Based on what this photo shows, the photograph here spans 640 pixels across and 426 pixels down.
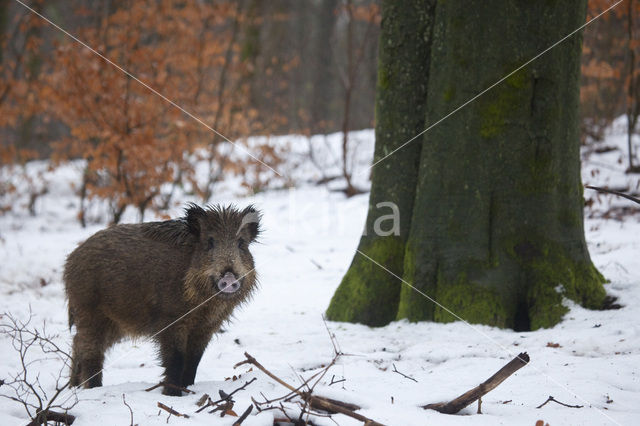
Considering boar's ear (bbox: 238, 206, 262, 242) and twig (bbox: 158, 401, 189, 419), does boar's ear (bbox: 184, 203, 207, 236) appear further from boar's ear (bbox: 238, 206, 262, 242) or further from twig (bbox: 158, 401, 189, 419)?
twig (bbox: 158, 401, 189, 419)

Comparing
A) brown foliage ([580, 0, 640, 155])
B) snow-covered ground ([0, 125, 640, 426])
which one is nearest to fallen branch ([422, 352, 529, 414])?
snow-covered ground ([0, 125, 640, 426])

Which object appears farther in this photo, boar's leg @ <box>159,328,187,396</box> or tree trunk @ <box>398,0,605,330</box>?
tree trunk @ <box>398,0,605,330</box>

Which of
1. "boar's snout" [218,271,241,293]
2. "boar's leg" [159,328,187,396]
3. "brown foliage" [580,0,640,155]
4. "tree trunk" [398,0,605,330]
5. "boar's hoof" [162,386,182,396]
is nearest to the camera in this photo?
"boar's hoof" [162,386,182,396]

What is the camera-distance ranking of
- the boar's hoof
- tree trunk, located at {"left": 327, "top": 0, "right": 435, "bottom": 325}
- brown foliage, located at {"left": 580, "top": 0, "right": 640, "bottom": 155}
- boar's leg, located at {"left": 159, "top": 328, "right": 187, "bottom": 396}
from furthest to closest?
brown foliage, located at {"left": 580, "top": 0, "right": 640, "bottom": 155}
tree trunk, located at {"left": 327, "top": 0, "right": 435, "bottom": 325}
boar's leg, located at {"left": 159, "top": 328, "right": 187, "bottom": 396}
the boar's hoof

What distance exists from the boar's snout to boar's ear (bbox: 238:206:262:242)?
1.61 ft

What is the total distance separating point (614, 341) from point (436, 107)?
2.49 m

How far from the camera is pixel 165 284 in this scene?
152 inches

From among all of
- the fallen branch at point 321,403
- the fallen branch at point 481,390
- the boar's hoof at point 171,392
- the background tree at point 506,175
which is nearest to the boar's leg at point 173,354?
the boar's hoof at point 171,392

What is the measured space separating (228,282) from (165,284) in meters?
0.61

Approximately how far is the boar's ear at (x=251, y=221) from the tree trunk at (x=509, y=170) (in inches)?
69.5

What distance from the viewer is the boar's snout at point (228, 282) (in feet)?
11.6

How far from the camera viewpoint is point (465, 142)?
4.73 metres

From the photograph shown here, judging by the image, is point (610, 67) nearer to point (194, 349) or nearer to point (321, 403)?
point (194, 349)

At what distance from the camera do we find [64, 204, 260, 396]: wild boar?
3766 millimetres
